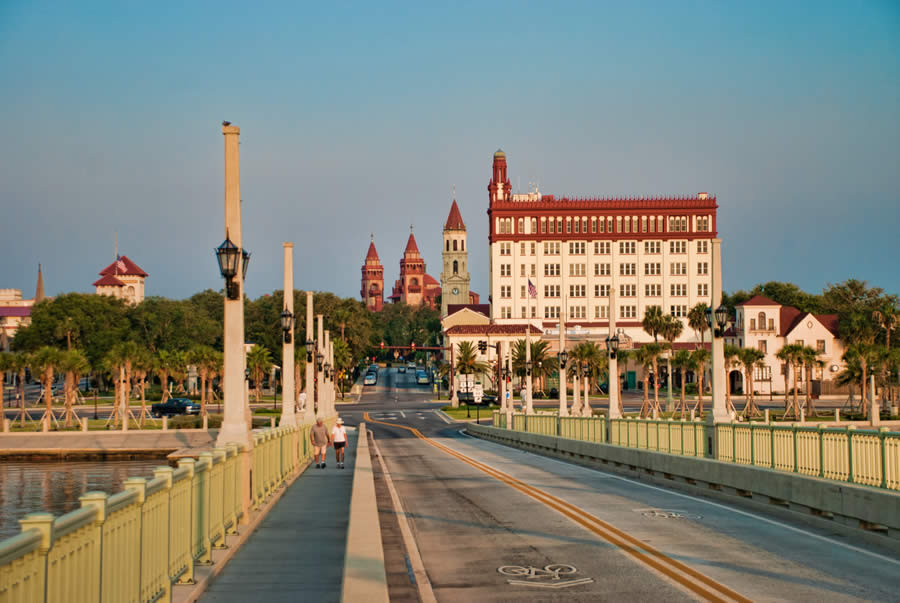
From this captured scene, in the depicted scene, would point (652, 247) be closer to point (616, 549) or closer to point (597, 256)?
point (597, 256)

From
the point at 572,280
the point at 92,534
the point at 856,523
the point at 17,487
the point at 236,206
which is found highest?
the point at 572,280

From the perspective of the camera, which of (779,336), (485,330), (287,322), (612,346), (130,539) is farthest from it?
(485,330)

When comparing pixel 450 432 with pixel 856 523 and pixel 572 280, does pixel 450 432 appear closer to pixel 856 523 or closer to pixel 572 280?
pixel 856 523

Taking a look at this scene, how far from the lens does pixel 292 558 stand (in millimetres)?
12852

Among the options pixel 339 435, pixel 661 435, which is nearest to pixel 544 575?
pixel 661 435

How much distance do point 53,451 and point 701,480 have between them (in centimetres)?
5033

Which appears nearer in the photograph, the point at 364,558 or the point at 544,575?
the point at 364,558

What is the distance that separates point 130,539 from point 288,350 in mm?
25948

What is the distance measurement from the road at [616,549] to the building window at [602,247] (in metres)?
139

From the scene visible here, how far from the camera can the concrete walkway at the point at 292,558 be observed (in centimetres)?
1056

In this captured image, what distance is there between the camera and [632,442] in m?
33.0

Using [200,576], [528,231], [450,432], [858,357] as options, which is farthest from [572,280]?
[200,576]

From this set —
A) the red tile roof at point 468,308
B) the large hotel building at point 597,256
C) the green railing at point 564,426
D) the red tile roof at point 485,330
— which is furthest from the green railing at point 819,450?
the red tile roof at point 468,308

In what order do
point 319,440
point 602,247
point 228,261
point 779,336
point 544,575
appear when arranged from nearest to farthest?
point 544,575 < point 228,261 < point 319,440 < point 779,336 < point 602,247
